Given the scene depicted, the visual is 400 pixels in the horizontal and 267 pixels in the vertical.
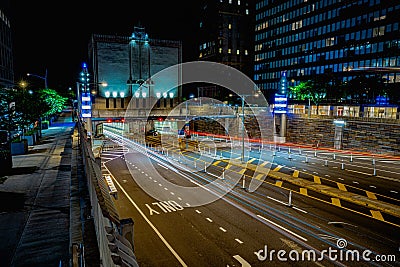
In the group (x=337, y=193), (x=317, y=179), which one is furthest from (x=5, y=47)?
(x=337, y=193)

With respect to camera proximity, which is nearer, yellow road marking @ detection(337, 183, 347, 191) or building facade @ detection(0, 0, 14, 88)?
yellow road marking @ detection(337, 183, 347, 191)

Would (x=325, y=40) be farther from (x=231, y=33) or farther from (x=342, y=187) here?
(x=342, y=187)

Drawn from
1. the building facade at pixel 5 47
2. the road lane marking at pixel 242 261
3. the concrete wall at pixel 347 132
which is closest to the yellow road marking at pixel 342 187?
the road lane marking at pixel 242 261

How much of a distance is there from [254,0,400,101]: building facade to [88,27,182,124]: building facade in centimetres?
4021

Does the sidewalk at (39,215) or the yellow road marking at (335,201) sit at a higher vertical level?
the sidewalk at (39,215)

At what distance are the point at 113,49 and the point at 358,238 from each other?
7093cm

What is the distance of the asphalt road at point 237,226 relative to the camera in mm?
12555

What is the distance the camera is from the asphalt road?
494 inches

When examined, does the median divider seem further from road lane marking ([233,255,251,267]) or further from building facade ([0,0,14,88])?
building facade ([0,0,14,88])

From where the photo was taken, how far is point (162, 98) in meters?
77.3

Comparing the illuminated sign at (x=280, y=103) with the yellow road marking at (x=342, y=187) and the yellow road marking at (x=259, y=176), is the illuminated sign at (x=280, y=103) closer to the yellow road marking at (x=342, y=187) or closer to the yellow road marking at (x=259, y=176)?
the yellow road marking at (x=259, y=176)

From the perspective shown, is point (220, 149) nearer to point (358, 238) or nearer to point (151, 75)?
point (358, 238)

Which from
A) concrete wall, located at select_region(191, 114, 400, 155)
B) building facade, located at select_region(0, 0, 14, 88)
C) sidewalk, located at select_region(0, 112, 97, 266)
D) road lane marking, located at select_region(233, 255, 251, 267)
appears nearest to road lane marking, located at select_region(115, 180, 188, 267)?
road lane marking, located at select_region(233, 255, 251, 267)
